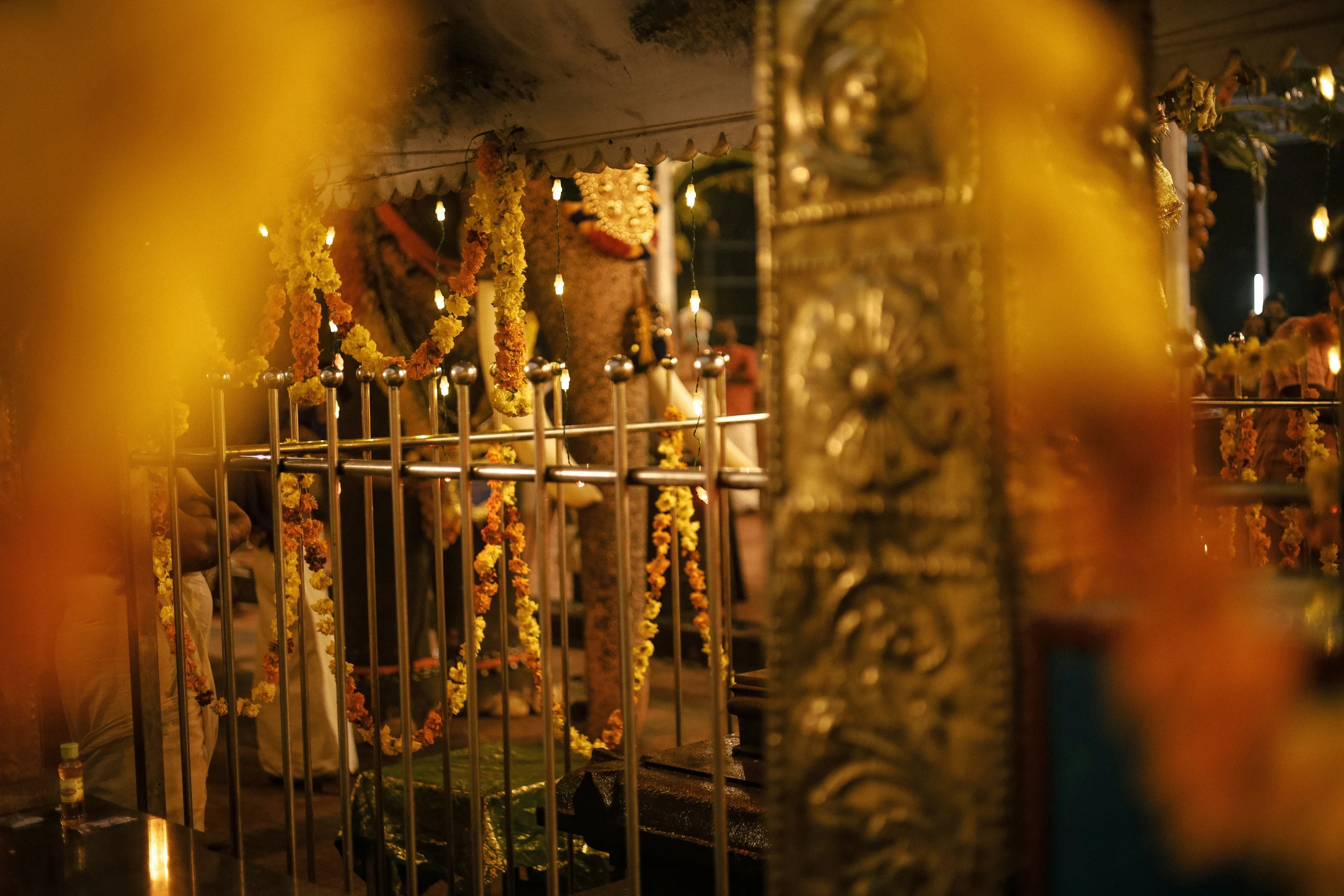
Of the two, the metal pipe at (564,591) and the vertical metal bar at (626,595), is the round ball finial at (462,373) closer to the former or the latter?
the metal pipe at (564,591)

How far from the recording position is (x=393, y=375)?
95.0 inches

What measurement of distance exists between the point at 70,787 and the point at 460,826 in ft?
3.64

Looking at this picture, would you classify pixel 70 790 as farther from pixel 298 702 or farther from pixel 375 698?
pixel 298 702

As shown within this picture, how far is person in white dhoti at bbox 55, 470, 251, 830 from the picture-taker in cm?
338

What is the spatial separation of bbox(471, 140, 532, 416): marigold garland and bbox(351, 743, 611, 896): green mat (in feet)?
4.34

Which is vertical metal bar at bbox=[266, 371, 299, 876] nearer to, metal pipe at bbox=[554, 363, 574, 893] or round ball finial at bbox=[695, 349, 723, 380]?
metal pipe at bbox=[554, 363, 574, 893]

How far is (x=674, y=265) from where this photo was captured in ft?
41.2

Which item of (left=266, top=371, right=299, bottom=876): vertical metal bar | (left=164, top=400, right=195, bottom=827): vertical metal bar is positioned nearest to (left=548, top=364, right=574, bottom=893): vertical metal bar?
(left=266, top=371, right=299, bottom=876): vertical metal bar

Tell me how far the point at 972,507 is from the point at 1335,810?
458 mm

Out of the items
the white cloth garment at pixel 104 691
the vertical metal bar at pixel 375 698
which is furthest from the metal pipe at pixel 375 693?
the white cloth garment at pixel 104 691

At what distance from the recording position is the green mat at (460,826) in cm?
352

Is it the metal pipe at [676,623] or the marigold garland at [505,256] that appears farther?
the marigold garland at [505,256]

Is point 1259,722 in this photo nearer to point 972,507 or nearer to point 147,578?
point 972,507

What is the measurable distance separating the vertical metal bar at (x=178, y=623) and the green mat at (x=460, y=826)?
1.80 ft
